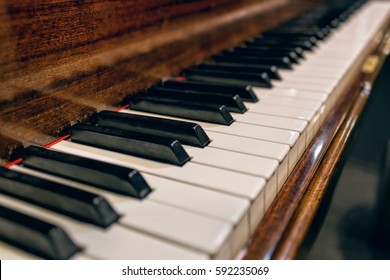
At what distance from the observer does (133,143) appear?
3.06 feet

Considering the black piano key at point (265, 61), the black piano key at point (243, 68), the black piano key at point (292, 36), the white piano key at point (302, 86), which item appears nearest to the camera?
the white piano key at point (302, 86)

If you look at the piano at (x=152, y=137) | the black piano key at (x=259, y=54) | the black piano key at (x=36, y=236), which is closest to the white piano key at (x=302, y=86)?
the piano at (x=152, y=137)

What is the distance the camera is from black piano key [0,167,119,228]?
69 centimetres

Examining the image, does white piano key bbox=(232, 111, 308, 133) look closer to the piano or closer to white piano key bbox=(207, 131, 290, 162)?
the piano

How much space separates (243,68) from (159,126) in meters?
0.65

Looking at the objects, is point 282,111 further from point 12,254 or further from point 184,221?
→ point 12,254

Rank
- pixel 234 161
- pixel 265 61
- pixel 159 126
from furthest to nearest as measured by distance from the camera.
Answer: pixel 265 61, pixel 159 126, pixel 234 161

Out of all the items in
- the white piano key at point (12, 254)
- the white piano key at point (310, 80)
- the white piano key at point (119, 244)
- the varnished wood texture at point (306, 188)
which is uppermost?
the white piano key at point (12, 254)

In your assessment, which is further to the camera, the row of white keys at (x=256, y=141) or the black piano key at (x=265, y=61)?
the black piano key at (x=265, y=61)

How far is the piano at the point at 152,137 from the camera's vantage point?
2.26 ft

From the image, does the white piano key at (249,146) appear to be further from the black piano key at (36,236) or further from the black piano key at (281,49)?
the black piano key at (281,49)

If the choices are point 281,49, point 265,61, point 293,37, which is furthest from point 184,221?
point 293,37

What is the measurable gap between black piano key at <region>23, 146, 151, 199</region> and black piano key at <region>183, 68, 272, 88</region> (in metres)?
0.74

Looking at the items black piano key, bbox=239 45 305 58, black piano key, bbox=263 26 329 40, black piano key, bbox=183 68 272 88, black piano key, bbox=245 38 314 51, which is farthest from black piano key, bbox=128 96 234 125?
black piano key, bbox=263 26 329 40
